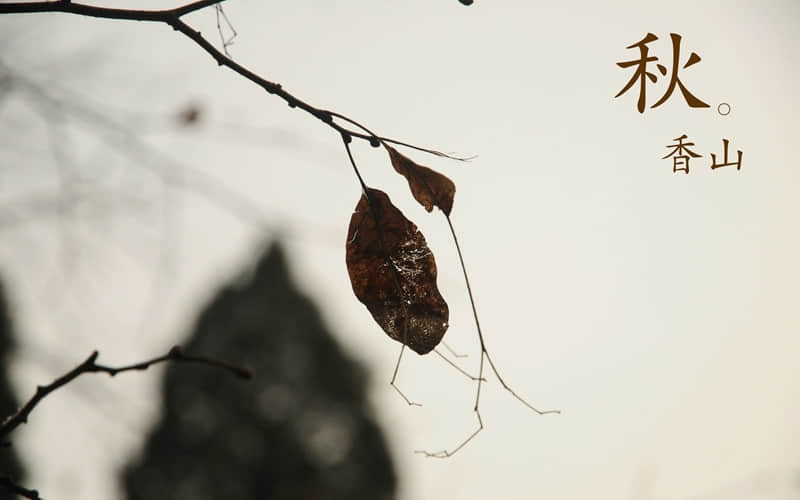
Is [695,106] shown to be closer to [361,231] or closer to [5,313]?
[361,231]

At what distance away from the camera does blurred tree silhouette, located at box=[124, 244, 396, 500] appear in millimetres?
8383

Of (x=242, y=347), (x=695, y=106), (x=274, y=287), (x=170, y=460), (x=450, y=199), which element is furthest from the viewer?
(x=274, y=287)

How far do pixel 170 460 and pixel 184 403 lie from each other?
73 cm

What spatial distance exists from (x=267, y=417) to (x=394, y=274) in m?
8.78

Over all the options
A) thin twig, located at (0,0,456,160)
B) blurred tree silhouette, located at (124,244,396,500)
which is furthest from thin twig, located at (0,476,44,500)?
blurred tree silhouette, located at (124,244,396,500)

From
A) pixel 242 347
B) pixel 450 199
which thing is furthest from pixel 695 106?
pixel 242 347

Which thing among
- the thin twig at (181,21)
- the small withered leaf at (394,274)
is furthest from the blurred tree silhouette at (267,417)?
the thin twig at (181,21)

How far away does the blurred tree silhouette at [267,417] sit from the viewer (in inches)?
330

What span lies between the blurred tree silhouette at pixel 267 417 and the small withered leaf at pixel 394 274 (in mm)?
7959

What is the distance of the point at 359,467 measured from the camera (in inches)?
355

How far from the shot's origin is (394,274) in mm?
541

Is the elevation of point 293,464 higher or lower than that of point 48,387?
lower

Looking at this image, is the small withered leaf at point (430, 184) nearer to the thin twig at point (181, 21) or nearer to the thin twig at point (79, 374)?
the thin twig at point (181, 21)

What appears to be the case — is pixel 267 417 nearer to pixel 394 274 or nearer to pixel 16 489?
pixel 394 274
